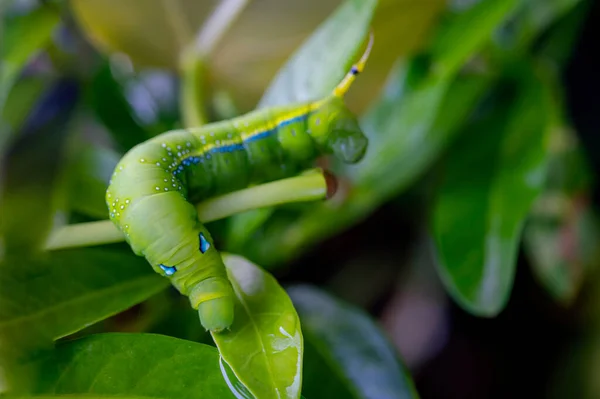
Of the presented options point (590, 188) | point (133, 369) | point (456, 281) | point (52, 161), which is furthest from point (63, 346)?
point (590, 188)

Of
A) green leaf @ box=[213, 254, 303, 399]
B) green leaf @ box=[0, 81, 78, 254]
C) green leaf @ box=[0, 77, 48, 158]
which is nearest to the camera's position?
green leaf @ box=[213, 254, 303, 399]

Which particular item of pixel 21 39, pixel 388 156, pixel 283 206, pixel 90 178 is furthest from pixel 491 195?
pixel 21 39

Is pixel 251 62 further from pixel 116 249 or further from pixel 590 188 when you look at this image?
pixel 590 188

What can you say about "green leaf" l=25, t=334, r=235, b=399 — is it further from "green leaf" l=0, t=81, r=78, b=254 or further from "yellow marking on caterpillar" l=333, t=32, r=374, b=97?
"yellow marking on caterpillar" l=333, t=32, r=374, b=97

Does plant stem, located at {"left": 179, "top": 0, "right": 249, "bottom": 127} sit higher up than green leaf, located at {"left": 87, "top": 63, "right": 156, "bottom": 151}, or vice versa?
plant stem, located at {"left": 179, "top": 0, "right": 249, "bottom": 127}

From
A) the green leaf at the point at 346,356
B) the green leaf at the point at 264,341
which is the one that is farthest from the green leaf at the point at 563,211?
the green leaf at the point at 264,341

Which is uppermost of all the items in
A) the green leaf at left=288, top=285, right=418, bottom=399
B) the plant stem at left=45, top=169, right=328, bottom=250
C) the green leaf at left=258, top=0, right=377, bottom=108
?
the green leaf at left=258, top=0, right=377, bottom=108

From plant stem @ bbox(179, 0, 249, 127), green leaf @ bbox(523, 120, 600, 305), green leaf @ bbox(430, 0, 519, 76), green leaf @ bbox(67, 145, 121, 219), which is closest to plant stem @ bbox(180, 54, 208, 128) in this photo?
plant stem @ bbox(179, 0, 249, 127)

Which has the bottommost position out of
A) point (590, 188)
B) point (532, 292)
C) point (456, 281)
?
point (532, 292)
